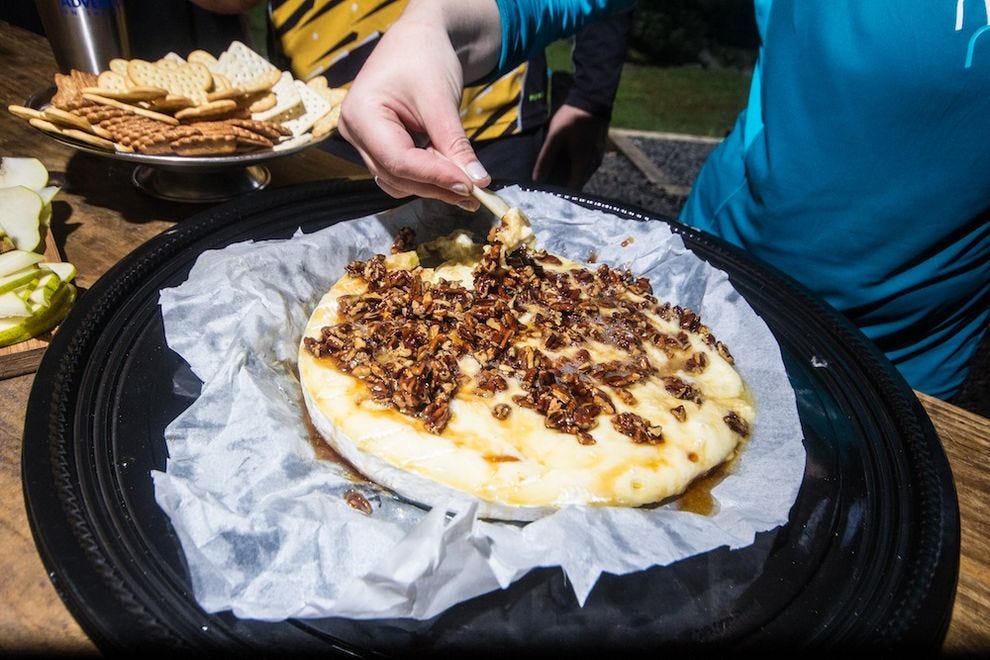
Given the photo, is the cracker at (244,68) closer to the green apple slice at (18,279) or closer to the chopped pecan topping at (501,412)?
the green apple slice at (18,279)

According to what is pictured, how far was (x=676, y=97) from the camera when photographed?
10.1 metres

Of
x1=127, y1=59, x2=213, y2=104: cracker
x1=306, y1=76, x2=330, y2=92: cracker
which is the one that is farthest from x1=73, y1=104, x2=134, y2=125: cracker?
x1=306, y1=76, x2=330, y2=92: cracker

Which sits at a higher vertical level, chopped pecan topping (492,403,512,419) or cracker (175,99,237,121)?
cracker (175,99,237,121)

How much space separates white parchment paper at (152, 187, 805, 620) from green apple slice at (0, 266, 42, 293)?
1.15 feet

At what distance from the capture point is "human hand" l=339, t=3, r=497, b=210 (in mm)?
1726

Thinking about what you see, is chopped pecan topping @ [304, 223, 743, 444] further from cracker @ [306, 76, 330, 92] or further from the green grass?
the green grass

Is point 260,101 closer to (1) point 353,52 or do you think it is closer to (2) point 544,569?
(1) point 353,52

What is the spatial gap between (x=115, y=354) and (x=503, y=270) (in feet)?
3.38

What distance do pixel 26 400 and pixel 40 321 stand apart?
0.26 metres

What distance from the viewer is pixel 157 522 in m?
1.27

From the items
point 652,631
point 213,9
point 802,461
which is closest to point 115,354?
point 652,631

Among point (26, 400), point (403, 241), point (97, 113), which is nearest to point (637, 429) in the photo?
point (403, 241)

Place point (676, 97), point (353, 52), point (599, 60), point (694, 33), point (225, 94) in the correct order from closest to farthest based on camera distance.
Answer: point (225, 94) → point (353, 52) → point (599, 60) → point (676, 97) → point (694, 33)

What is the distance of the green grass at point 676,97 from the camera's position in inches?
353
